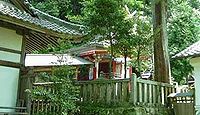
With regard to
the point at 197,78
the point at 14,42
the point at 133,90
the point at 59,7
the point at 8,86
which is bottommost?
the point at 133,90

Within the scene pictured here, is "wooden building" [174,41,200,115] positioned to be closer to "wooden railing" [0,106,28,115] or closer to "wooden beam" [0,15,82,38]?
"wooden beam" [0,15,82,38]

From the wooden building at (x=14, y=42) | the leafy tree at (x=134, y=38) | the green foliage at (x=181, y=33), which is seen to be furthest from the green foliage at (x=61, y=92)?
the green foliage at (x=181, y=33)

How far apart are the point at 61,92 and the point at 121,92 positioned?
6.87 ft

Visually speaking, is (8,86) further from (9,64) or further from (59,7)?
(59,7)

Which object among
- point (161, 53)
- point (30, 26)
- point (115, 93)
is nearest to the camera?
point (30, 26)

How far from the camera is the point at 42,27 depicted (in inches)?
331

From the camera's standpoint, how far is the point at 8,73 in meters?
8.52

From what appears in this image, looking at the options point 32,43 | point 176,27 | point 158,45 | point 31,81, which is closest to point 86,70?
point 176,27

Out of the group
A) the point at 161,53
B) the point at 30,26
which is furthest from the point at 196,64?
the point at 30,26

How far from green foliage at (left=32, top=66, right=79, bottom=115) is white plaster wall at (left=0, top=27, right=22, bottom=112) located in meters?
0.80

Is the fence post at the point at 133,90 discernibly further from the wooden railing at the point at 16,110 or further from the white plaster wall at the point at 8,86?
the white plaster wall at the point at 8,86

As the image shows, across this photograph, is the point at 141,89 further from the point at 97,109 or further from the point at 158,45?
the point at 158,45

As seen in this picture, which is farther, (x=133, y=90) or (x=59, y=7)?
(x=59, y=7)

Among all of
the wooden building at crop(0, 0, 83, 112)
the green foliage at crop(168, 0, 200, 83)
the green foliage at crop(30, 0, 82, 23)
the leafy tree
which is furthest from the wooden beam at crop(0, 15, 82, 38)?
the green foliage at crop(30, 0, 82, 23)
